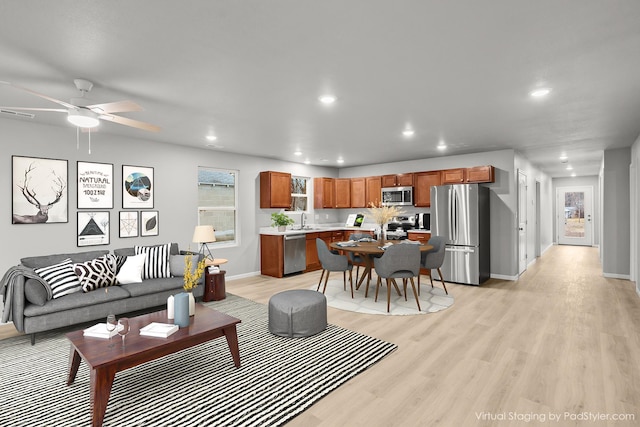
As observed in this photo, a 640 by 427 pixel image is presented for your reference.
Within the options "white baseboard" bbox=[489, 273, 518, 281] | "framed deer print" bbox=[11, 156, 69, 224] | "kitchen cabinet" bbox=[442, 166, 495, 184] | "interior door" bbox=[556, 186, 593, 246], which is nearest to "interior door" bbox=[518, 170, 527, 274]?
"white baseboard" bbox=[489, 273, 518, 281]

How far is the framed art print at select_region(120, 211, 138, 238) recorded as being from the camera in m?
4.99

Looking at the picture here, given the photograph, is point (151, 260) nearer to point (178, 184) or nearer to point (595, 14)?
point (178, 184)

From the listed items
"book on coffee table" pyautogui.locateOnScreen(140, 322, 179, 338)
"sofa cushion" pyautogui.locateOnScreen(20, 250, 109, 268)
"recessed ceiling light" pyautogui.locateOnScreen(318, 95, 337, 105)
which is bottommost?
"book on coffee table" pyautogui.locateOnScreen(140, 322, 179, 338)

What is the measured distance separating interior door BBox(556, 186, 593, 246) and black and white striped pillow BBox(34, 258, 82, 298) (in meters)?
13.7

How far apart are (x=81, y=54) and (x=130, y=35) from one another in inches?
22.0

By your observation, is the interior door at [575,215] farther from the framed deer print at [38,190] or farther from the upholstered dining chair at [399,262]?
the framed deer print at [38,190]

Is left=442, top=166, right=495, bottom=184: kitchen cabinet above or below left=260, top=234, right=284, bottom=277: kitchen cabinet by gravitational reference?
above

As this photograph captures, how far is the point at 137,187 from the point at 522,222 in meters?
7.29

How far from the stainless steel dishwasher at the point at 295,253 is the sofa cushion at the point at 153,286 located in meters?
2.44

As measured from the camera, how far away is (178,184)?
18.6 ft

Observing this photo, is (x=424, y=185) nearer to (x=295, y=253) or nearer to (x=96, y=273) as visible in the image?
(x=295, y=253)

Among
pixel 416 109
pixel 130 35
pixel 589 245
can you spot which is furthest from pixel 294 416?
pixel 589 245

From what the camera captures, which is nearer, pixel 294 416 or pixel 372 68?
pixel 294 416

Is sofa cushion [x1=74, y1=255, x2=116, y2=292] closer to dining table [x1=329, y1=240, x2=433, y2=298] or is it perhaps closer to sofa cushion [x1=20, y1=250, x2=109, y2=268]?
sofa cushion [x1=20, y1=250, x2=109, y2=268]
